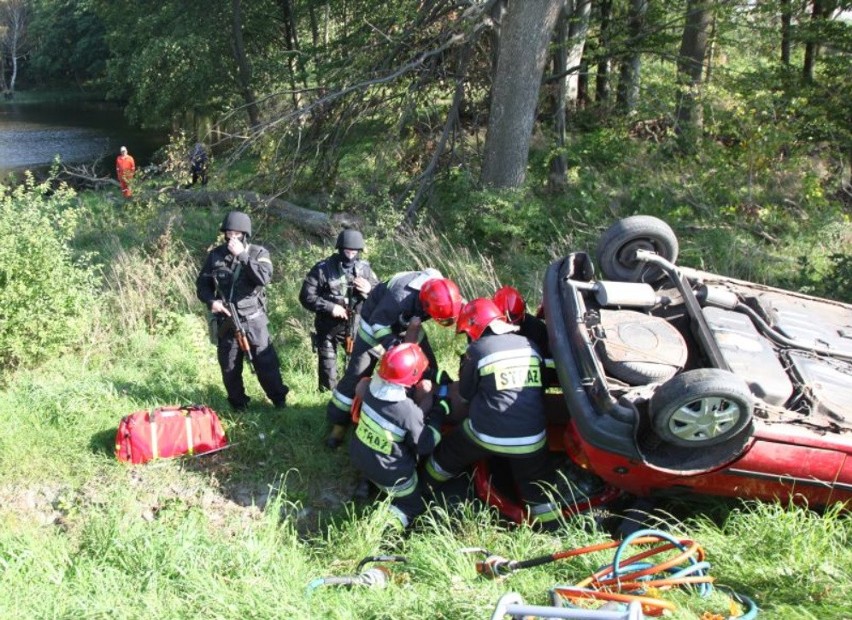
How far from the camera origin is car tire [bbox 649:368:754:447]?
3059mm

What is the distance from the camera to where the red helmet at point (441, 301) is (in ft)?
14.3

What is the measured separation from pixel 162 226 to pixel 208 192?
1707 millimetres

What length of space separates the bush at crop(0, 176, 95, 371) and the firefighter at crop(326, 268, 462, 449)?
2.79 m

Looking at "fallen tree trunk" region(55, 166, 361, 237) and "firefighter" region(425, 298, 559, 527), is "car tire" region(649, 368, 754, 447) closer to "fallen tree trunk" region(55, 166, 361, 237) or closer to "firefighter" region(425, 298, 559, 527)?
"firefighter" region(425, 298, 559, 527)

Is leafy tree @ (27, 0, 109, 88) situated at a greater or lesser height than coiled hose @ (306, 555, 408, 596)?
greater

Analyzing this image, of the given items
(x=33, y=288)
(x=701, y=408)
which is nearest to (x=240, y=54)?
(x=33, y=288)

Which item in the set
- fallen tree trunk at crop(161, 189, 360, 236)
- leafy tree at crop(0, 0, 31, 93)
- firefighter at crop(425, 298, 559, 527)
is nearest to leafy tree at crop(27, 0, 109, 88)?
leafy tree at crop(0, 0, 31, 93)

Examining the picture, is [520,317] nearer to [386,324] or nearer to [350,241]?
[386,324]

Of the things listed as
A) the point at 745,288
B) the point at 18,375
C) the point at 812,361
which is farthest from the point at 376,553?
the point at 18,375

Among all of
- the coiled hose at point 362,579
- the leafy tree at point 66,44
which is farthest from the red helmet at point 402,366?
the leafy tree at point 66,44

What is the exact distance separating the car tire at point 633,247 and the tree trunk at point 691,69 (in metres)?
5.19

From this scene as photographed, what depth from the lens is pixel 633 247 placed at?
4727 millimetres

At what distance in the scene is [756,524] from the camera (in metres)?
3.45

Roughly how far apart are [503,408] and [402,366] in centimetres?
61
